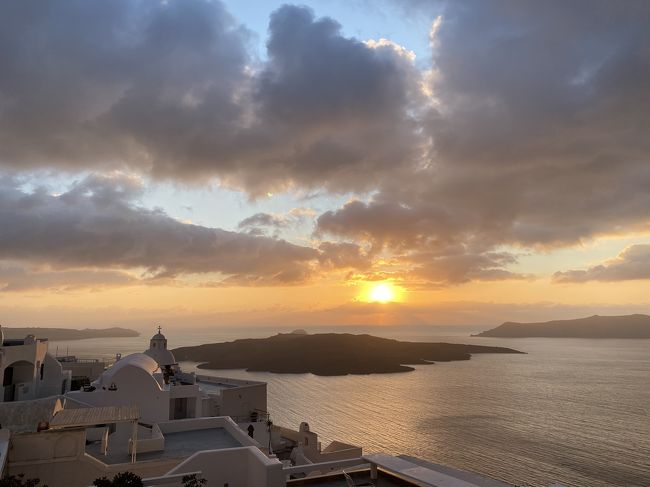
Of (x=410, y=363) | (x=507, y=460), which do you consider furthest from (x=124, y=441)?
(x=410, y=363)

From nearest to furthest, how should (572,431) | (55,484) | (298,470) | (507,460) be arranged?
(298,470)
(55,484)
(507,460)
(572,431)

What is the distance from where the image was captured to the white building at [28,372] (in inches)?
1174

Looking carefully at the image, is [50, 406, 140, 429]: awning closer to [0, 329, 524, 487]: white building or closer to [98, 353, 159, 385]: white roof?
[0, 329, 524, 487]: white building

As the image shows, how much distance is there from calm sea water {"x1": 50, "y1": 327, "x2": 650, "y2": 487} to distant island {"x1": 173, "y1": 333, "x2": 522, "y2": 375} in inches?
537

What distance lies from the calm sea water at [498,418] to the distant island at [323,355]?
44.7 ft

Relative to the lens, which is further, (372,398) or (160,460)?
(372,398)

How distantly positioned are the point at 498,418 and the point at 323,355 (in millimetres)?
90637

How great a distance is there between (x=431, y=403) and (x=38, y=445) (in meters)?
76.7

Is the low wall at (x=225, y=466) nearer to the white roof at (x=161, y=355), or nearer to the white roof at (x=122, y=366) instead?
the white roof at (x=122, y=366)

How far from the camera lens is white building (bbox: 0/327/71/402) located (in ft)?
97.9

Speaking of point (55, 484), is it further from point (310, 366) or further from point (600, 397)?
point (310, 366)

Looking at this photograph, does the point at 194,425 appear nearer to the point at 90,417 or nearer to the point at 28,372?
the point at 90,417

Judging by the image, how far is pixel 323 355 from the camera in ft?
513

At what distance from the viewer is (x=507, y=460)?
161 ft
